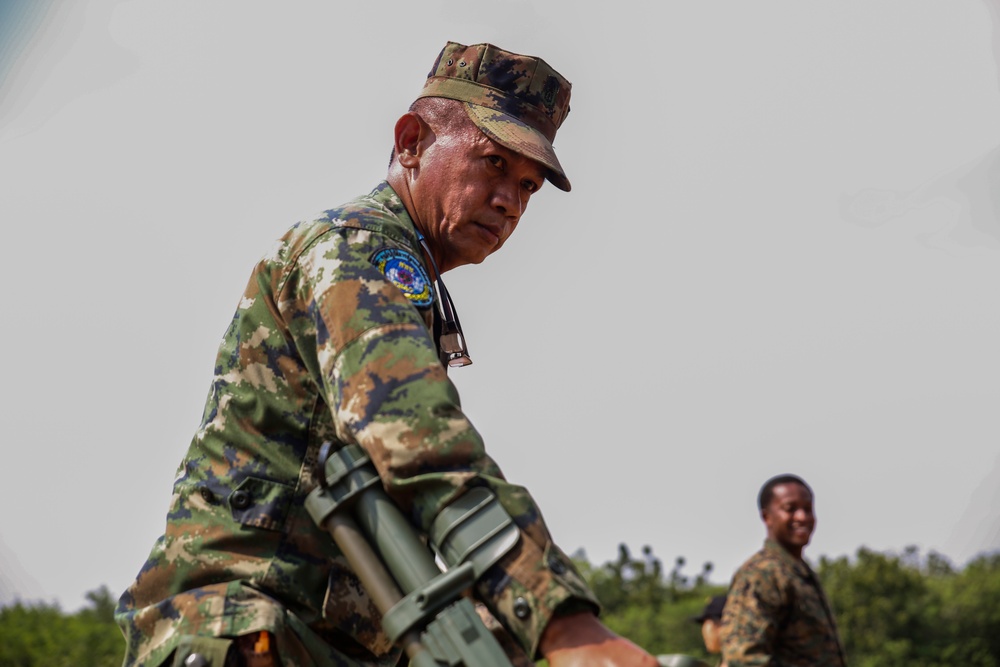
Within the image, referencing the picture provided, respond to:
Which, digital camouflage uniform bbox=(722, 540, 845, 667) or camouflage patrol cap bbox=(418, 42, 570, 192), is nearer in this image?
camouflage patrol cap bbox=(418, 42, 570, 192)

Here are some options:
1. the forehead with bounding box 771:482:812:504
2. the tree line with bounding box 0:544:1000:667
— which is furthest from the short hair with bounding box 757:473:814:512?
the tree line with bounding box 0:544:1000:667

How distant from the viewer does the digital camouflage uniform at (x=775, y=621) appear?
818cm

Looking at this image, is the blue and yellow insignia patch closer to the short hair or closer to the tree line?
the short hair

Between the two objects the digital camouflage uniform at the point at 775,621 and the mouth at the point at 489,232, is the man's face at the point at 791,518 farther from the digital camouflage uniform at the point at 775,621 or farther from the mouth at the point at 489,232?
the mouth at the point at 489,232

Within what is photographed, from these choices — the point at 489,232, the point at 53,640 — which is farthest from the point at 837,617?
the point at 489,232

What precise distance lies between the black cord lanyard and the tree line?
20.2 meters

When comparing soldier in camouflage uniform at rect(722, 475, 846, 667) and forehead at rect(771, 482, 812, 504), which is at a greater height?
forehead at rect(771, 482, 812, 504)

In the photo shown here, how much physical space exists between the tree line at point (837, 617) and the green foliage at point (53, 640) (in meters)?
0.02

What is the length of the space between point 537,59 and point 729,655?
5962 millimetres

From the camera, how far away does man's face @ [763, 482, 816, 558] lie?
29.6 ft

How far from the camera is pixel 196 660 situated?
242 cm

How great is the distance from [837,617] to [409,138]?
74.1 ft

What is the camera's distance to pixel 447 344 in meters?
3.03

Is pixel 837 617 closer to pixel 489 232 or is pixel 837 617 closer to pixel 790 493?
pixel 790 493
